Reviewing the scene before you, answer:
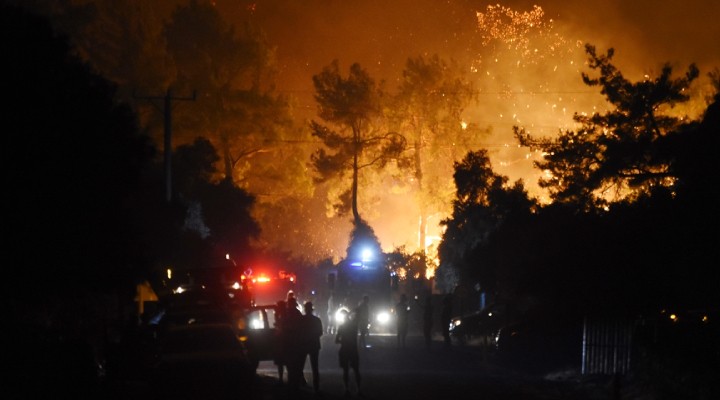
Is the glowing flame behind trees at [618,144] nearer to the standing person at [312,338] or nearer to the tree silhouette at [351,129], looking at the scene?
the standing person at [312,338]

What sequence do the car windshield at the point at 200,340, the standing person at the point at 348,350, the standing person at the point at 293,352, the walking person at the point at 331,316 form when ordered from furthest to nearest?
the walking person at the point at 331,316
the standing person at the point at 348,350
the standing person at the point at 293,352
the car windshield at the point at 200,340

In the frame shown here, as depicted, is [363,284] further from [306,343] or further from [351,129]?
[306,343]

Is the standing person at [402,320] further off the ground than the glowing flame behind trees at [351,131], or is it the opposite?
the glowing flame behind trees at [351,131]

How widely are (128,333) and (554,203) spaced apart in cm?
1763

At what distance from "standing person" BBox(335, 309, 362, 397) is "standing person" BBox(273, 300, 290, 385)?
1156 mm

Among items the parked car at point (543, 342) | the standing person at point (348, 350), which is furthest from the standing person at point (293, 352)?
the parked car at point (543, 342)

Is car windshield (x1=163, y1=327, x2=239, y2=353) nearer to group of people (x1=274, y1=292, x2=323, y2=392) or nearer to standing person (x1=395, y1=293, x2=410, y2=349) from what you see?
group of people (x1=274, y1=292, x2=323, y2=392)

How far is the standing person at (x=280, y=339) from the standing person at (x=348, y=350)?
A: 3.79ft

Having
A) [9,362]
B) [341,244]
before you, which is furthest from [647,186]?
[341,244]

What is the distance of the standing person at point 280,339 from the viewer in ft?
77.1

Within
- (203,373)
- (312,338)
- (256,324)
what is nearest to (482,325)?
(256,324)

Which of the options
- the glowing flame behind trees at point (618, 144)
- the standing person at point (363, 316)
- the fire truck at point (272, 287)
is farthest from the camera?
the fire truck at point (272, 287)

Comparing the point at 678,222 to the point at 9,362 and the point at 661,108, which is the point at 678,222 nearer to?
the point at 661,108

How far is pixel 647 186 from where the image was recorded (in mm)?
34812
